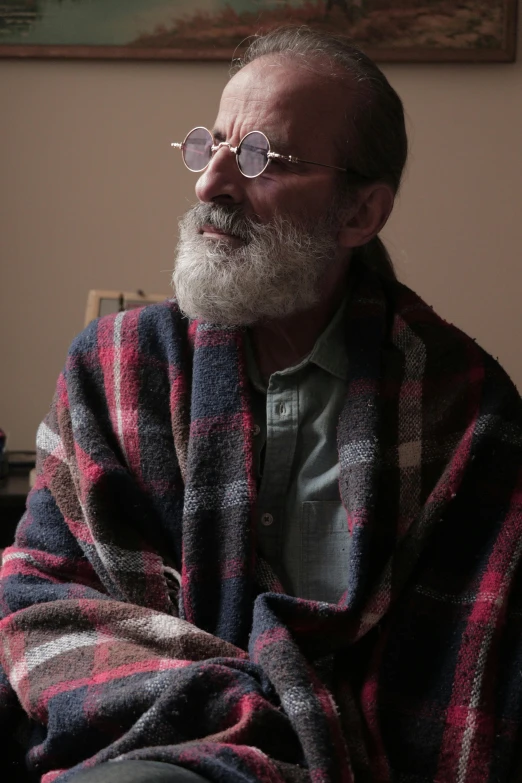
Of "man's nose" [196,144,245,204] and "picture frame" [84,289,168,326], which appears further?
"picture frame" [84,289,168,326]

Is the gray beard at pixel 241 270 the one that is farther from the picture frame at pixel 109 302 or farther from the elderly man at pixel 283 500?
the picture frame at pixel 109 302

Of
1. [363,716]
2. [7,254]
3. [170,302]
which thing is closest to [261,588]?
[363,716]

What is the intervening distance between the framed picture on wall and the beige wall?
0.13ft

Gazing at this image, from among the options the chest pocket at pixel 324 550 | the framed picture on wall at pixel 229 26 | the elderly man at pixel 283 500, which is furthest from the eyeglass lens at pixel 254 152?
the framed picture on wall at pixel 229 26

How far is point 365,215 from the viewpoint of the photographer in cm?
142

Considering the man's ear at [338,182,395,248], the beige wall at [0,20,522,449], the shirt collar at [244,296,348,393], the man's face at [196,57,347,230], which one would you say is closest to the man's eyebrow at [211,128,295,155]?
the man's face at [196,57,347,230]

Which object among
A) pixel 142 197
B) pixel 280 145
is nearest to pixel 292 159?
pixel 280 145

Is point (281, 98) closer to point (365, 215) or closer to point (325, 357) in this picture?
point (365, 215)

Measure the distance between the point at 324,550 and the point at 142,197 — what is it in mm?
1219

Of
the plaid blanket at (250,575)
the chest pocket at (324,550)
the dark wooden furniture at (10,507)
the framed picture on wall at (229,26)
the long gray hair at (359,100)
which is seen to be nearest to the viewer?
the plaid blanket at (250,575)

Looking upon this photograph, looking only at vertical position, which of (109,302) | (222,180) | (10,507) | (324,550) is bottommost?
(10,507)

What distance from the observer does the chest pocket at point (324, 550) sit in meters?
1.25

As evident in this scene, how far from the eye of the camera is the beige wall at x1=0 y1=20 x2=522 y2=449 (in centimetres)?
215

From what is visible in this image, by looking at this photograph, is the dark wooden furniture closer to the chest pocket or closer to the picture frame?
the picture frame
